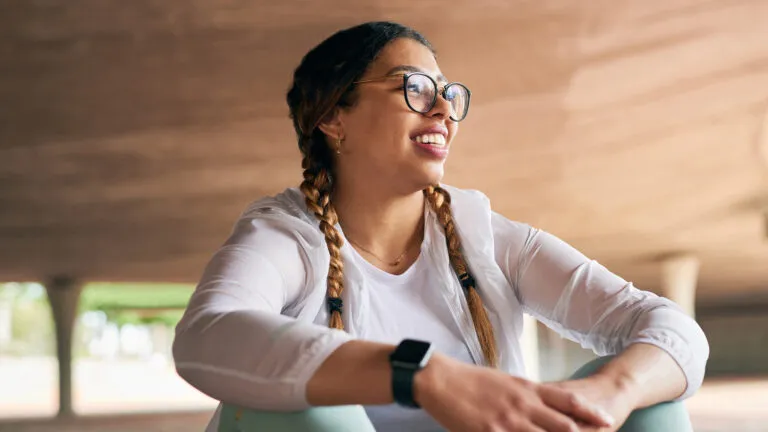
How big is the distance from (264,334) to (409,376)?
0.21 metres

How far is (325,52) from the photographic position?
1652 mm

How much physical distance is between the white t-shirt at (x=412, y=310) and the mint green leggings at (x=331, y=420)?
0.32m

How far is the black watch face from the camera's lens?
3.67 ft

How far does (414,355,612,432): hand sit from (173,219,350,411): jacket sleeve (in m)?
0.14

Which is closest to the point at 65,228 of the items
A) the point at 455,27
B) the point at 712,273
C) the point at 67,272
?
the point at 67,272

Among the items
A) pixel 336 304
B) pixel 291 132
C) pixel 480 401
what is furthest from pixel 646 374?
pixel 291 132

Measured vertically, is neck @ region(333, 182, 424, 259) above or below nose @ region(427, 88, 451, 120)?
below

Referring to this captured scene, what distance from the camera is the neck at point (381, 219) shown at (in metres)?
1.64

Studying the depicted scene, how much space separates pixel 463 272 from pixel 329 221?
0.27 metres

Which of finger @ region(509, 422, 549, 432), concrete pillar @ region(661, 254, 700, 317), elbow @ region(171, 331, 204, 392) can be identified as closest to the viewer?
finger @ region(509, 422, 549, 432)

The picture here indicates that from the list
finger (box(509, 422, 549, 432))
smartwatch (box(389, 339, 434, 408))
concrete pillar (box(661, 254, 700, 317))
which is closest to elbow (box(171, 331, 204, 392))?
smartwatch (box(389, 339, 434, 408))

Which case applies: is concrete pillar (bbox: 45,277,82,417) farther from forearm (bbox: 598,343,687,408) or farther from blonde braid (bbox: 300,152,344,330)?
forearm (bbox: 598,343,687,408)

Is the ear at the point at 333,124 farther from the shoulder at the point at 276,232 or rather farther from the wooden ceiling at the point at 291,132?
the wooden ceiling at the point at 291,132

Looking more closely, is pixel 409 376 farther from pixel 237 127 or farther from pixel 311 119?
pixel 237 127
